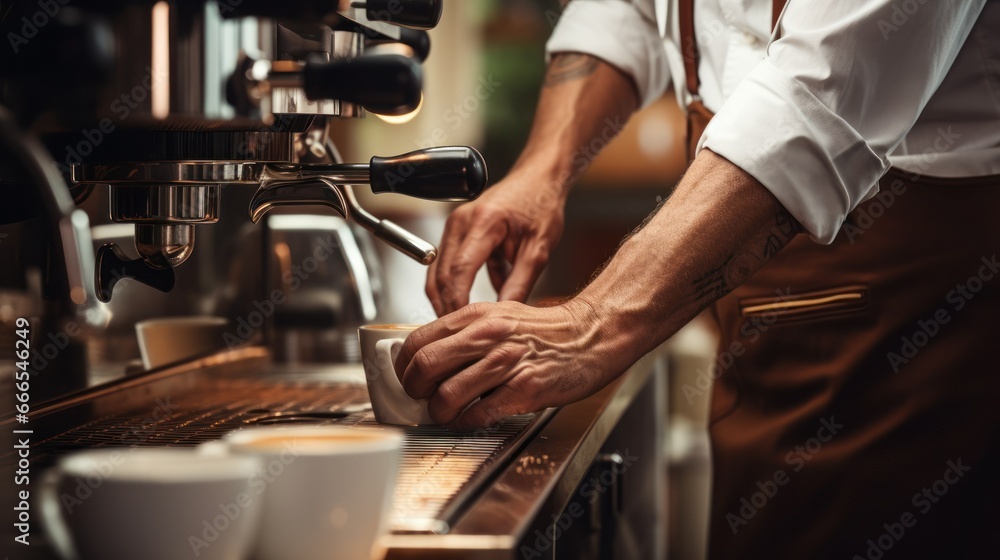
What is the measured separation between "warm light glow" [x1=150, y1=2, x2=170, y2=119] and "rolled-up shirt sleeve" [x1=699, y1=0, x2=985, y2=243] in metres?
0.39

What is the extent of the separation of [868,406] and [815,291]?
113 mm

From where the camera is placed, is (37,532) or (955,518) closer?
(37,532)

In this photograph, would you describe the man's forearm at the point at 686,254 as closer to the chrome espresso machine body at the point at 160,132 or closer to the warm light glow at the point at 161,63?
the chrome espresso machine body at the point at 160,132

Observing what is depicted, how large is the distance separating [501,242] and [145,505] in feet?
2.15

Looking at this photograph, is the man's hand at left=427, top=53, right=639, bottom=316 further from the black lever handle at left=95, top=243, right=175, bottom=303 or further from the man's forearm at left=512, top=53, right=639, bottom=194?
the black lever handle at left=95, top=243, right=175, bottom=303

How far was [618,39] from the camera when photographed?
1198mm

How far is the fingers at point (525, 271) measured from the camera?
98 cm

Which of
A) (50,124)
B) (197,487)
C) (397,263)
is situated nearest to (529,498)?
(197,487)

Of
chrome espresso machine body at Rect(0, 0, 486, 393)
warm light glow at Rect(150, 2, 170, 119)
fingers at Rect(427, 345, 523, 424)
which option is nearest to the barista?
fingers at Rect(427, 345, 523, 424)

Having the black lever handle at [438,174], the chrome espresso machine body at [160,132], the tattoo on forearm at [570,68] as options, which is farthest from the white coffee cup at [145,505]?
the tattoo on forearm at [570,68]

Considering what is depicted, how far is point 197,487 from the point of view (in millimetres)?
391

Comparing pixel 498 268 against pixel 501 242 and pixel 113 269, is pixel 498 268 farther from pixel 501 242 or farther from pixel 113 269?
pixel 113 269

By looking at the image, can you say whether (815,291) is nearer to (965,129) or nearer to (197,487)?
(965,129)

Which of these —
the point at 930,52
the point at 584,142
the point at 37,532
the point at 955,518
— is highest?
the point at 930,52
